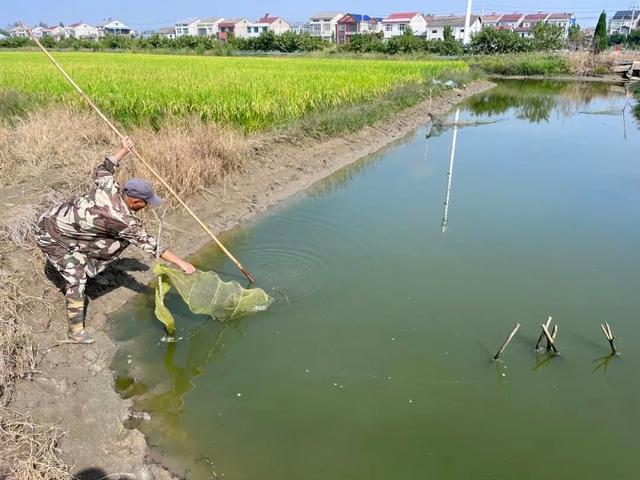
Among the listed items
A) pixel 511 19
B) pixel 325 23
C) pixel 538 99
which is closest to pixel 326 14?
pixel 325 23

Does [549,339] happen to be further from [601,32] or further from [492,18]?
[492,18]

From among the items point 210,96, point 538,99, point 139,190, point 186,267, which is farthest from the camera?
point 538,99

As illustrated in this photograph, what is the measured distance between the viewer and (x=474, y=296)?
505 centimetres

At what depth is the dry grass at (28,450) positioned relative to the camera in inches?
102

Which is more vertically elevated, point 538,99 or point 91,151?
point 91,151

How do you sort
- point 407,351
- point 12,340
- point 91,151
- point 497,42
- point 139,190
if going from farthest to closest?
point 497,42 → point 91,151 → point 407,351 → point 139,190 → point 12,340

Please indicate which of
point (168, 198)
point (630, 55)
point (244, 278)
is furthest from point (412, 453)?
point (630, 55)

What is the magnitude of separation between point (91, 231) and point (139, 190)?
0.54 m

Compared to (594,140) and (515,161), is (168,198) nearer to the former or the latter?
(515,161)

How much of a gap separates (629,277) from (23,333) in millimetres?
5873

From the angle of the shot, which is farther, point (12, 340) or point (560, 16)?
point (560, 16)

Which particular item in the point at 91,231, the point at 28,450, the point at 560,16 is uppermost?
the point at 560,16

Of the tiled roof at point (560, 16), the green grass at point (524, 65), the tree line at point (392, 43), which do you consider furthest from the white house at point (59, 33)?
the tiled roof at point (560, 16)

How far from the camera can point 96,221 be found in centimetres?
377
